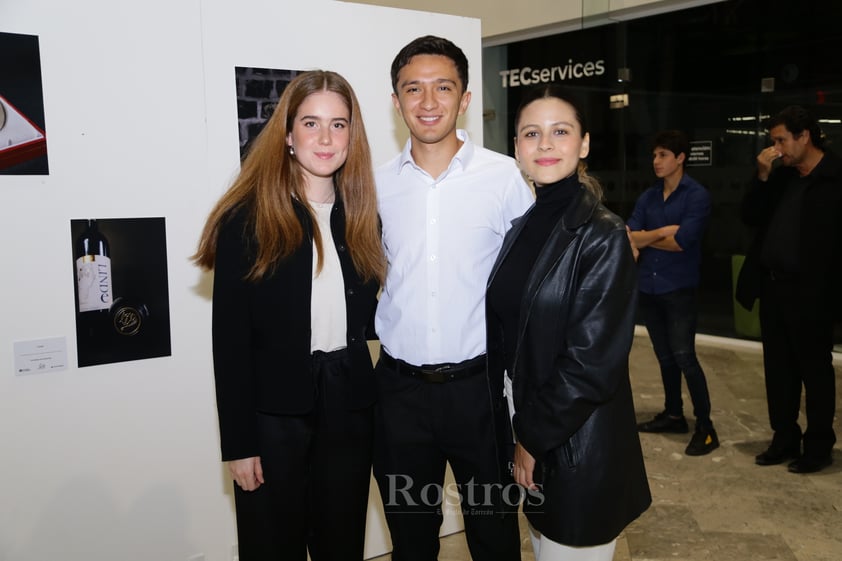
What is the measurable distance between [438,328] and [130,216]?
4.12 feet

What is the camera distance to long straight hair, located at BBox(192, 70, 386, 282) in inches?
77.1

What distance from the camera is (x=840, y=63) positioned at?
6.38 meters

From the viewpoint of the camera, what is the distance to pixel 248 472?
1.97m

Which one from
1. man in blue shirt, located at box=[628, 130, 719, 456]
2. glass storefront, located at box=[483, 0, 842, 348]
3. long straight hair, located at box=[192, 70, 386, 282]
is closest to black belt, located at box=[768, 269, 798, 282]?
man in blue shirt, located at box=[628, 130, 719, 456]

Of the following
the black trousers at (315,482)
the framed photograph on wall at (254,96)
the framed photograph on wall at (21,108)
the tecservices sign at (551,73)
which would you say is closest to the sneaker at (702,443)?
the black trousers at (315,482)

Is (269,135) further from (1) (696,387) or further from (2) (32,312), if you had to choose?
(1) (696,387)

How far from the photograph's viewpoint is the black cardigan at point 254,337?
1.95 metres

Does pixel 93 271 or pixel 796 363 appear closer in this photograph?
pixel 93 271

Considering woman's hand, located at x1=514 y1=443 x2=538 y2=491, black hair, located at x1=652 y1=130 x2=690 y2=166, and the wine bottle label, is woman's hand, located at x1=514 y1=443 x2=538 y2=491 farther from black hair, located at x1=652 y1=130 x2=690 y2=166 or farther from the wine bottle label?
black hair, located at x1=652 y1=130 x2=690 y2=166

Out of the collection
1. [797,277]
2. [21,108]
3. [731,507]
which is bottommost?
[731,507]

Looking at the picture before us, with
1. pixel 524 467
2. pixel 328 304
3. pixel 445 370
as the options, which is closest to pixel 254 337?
pixel 328 304

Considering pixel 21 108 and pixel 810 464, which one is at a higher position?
pixel 21 108

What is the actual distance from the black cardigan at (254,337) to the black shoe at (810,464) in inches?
130

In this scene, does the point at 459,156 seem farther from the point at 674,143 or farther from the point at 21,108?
the point at 674,143
